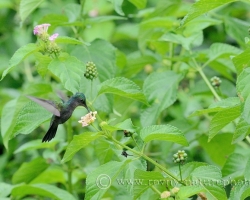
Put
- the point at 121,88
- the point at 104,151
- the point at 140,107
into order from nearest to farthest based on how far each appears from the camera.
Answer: the point at 121,88, the point at 104,151, the point at 140,107

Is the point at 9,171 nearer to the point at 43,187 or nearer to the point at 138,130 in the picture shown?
the point at 43,187

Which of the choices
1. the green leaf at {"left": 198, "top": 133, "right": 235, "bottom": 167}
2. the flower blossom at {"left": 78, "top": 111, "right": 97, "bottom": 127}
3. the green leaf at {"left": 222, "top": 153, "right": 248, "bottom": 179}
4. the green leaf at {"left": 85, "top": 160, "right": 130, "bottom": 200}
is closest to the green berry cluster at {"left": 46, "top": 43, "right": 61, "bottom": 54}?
the flower blossom at {"left": 78, "top": 111, "right": 97, "bottom": 127}

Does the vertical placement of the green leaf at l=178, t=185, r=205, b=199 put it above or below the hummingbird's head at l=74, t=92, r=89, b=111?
below

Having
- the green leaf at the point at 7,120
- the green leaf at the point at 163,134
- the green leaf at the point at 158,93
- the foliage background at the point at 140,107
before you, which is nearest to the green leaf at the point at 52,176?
the foliage background at the point at 140,107

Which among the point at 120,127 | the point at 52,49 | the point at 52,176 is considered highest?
the point at 52,49

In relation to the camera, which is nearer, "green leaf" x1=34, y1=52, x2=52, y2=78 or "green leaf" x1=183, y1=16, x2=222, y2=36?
"green leaf" x1=34, y1=52, x2=52, y2=78

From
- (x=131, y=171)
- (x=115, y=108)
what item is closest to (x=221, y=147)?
(x=115, y=108)

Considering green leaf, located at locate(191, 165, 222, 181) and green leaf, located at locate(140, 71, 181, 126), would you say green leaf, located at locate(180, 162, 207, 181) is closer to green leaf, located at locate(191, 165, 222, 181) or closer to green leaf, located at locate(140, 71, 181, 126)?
green leaf, located at locate(191, 165, 222, 181)

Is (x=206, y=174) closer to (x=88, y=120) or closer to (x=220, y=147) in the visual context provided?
(x=88, y=120)

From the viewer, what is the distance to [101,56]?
1.89m

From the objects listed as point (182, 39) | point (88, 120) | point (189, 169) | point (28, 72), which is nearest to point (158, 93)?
point (182, 39)

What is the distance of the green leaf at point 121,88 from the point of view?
1.49 m

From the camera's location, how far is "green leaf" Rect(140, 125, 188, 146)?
1.36 metres

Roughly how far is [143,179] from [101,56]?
60 cm
